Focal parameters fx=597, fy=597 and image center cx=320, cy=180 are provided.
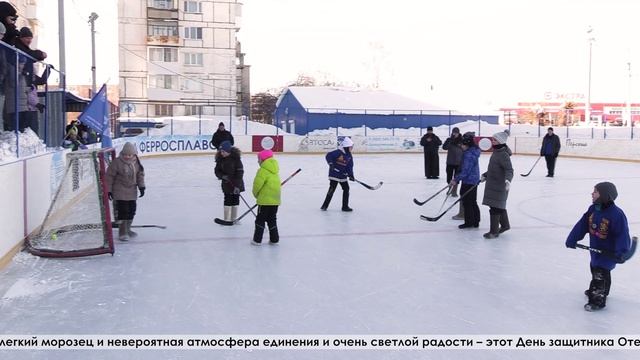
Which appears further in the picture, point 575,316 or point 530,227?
point 530,227

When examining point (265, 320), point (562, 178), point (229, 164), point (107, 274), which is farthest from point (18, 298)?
point (562, 178)

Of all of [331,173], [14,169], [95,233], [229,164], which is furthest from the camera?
[331,173]

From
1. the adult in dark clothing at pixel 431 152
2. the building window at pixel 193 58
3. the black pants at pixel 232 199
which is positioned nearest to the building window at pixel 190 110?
the building window at pixel 193 58

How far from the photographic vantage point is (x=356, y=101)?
136 feet

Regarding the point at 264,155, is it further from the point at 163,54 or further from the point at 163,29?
the point at 163,29

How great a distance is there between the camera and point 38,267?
18.9 ft

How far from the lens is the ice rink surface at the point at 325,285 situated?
13.3 feet

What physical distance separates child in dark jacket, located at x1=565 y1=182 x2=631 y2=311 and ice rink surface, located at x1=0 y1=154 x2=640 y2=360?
19cm

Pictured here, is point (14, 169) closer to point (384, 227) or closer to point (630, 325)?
point (384, 227)

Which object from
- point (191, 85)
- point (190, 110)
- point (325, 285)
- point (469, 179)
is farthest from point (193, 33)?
point (325, 285)

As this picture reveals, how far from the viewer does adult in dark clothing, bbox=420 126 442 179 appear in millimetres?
14930

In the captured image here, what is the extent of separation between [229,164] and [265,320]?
401cm

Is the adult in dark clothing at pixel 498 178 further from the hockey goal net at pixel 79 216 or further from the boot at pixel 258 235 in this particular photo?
the hockey goal net at pixel 79 216

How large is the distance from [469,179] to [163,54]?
41452 millimetres
